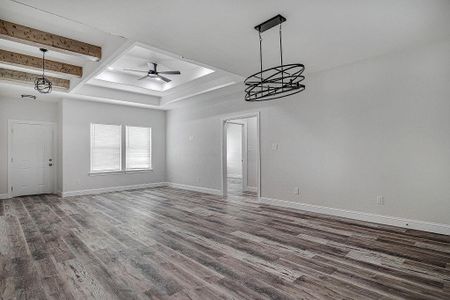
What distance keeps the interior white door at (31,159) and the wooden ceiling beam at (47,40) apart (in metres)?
4.39

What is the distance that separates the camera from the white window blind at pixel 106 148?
7.14 metres

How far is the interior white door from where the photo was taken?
21.7 ft

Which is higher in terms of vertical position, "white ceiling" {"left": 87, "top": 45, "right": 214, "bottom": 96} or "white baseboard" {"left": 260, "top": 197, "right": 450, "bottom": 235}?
"white ceiling" {"left": 87, "top": 45, "right": 214, "bottom": 96}

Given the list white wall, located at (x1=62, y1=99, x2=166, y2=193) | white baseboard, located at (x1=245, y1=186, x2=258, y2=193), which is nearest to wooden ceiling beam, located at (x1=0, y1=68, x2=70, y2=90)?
white wall, located at (x1=62, y1=99, x2=166, y2=193)

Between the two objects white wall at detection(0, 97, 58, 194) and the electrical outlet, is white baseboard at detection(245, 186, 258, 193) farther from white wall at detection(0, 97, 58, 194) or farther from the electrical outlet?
white wall at detection(0, 97, 58, 194)

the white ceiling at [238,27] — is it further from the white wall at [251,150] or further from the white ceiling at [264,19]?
the white wall at [251,150]

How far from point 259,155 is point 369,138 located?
2375 millimetres

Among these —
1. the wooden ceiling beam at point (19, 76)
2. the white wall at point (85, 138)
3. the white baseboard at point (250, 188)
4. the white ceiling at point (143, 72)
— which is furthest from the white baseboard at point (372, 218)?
the wooden ceiling beam at point (19, 76)

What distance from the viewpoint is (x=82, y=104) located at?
6906 millimetres

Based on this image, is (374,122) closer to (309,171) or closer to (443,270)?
(309,171)

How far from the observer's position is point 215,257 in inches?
108

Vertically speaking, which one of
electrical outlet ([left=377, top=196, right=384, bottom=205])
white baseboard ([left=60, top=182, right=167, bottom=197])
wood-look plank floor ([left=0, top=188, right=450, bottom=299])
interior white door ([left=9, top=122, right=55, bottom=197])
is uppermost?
interior white door ([left=9, top=122, right=55, bottom=197])

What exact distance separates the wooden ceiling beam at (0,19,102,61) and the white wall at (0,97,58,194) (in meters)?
4.22

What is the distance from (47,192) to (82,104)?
2918mm
